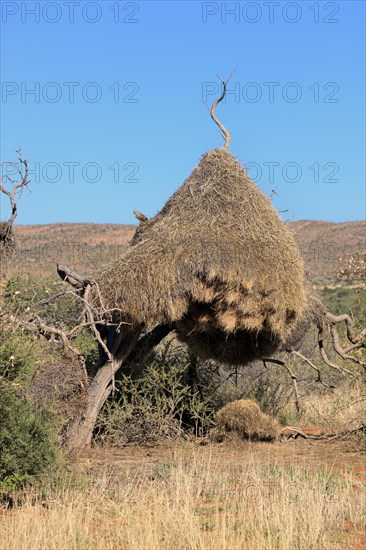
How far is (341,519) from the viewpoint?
6.62 metres

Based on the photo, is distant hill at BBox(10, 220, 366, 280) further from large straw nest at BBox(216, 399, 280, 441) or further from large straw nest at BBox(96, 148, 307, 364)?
large straw nest at BBox(96, 148, 307, 364)

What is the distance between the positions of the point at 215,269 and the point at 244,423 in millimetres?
2425

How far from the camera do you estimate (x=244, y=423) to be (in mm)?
11242

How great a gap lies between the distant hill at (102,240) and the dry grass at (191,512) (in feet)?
124

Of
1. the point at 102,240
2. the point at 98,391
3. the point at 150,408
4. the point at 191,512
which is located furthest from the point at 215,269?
the point at 102,240

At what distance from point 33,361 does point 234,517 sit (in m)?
2.62

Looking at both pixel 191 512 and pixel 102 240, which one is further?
pixel 102 240

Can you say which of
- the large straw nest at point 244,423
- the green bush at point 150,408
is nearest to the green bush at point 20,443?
the green bush at point 150,408

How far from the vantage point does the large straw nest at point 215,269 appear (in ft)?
33.3

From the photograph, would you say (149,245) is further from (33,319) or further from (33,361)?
(33,361)

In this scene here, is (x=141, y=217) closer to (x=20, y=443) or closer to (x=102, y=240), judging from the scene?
(x=20, y=443)

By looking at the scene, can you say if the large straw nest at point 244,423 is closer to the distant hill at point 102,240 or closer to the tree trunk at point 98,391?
the tree trunk at point 98,391

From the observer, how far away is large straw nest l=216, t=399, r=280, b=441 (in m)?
11.2

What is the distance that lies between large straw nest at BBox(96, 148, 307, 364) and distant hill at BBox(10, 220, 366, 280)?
114 ft
